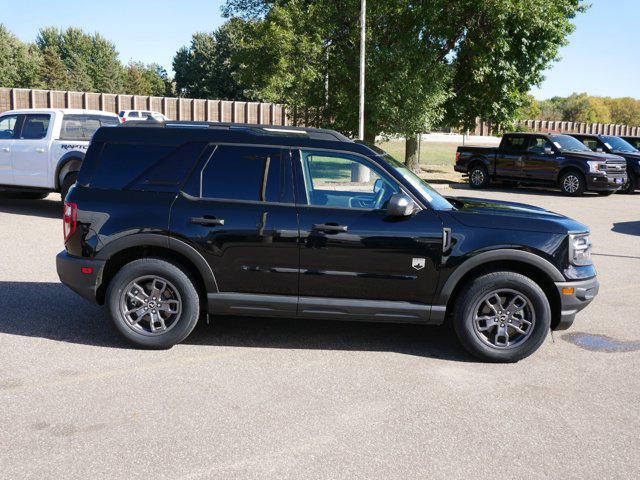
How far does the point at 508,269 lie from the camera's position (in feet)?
18.0

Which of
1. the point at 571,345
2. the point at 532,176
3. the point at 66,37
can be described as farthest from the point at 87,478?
the point at 66,37

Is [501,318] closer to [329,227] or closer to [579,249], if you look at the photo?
[579,249]

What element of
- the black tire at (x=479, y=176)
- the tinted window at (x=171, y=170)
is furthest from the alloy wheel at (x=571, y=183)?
the tinted window at (x=171, y=170)

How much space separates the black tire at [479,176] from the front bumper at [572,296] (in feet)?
57.9

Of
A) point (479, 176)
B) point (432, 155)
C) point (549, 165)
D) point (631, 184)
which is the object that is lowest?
point (631, 184)

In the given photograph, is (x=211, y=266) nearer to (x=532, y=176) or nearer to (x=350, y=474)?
(x=350, y=474)

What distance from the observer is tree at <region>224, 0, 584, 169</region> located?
21.8m

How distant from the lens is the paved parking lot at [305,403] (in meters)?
3.70

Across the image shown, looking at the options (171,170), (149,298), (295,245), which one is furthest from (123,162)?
(295,245)

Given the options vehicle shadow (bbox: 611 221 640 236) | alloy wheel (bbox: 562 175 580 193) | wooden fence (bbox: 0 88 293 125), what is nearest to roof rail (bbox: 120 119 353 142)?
vehicle shadow (bbox: 611 221 640 236)

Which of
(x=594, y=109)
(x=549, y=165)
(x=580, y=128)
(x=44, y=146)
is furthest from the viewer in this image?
(x=594, y=109)

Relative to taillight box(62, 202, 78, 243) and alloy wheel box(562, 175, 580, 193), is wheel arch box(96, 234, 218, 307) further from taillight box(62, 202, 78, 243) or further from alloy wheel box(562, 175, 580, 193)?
alloy wheel box(562, 175, 580, 193)

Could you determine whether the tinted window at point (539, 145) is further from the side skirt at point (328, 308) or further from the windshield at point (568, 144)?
the side skirt at point (328, 308)

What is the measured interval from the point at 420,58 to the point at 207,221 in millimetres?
18123
